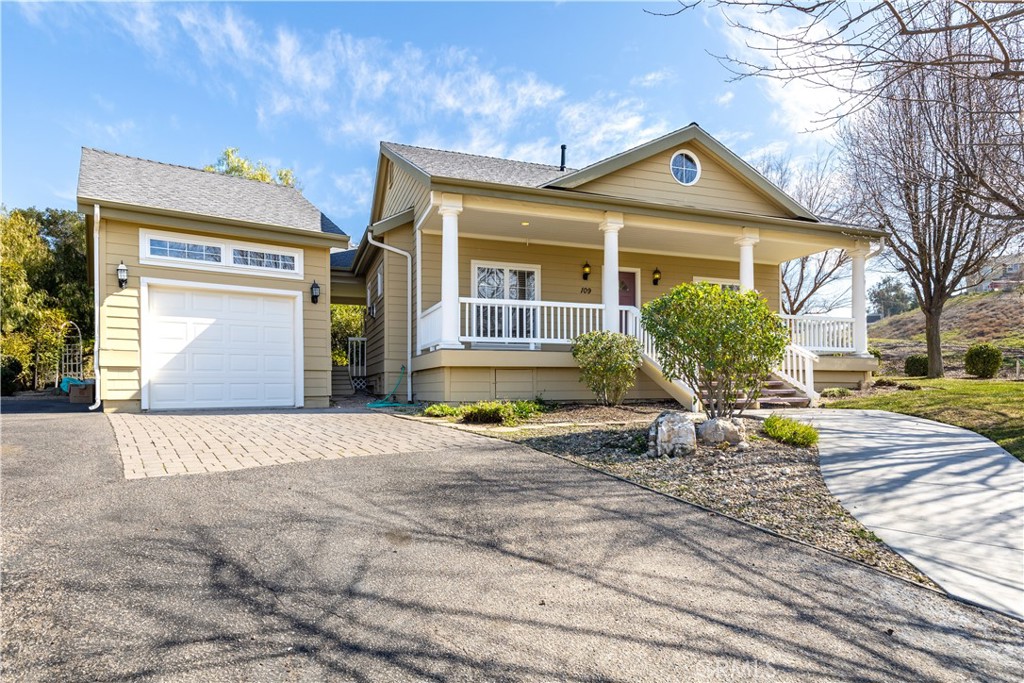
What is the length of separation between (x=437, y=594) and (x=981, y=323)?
27.4 m

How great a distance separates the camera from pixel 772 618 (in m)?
2.52

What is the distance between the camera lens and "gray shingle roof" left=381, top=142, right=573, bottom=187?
38.1 ft

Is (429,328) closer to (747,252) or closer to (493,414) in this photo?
(493,414)

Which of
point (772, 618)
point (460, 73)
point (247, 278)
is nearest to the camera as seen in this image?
point (772, 618)

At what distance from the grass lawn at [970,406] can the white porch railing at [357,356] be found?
11695 mm

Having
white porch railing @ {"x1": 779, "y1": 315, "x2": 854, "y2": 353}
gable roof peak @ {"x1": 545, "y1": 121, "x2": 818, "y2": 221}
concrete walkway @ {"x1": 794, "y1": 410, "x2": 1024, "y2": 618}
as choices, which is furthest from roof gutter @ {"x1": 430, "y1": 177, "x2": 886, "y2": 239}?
concrete walkway @ {"x1": 794, "y1": 410, "x2": 1024, "y2": 618}

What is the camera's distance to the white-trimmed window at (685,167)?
40.3ft

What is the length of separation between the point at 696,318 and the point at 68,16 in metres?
13.6

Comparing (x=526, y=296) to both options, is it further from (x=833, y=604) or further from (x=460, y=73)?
(x=833, y=604)

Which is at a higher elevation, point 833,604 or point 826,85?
point 826,85

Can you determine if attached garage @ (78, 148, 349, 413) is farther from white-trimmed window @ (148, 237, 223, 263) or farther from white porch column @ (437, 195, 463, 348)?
white porch column @ (437, 195, 463, 348)

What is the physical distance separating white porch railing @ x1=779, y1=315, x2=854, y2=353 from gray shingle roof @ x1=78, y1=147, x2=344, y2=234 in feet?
32.7

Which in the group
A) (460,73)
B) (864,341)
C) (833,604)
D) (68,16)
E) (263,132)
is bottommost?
(833,604)

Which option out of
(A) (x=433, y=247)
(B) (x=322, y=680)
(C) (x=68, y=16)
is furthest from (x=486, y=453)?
(C) (x=68, y=16)
